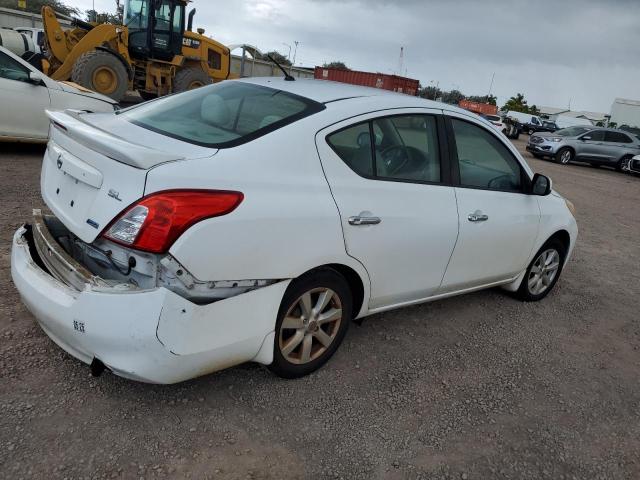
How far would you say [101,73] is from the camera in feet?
39.5

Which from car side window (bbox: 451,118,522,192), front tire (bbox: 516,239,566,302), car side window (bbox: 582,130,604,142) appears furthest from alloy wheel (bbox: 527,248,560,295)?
car side window (bbox: 582,130,604,142)

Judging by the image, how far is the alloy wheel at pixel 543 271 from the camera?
15.2ft

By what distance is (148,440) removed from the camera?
238 centimetres

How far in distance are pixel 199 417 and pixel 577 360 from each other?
9.10ft

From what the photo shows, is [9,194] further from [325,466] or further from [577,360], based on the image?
[577,360]

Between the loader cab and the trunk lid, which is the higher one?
the loader cab

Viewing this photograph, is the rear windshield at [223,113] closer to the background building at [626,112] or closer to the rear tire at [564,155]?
the rear tire at [564,155]

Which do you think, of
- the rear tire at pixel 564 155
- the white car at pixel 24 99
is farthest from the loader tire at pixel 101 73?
the rear tire at pixel 564 155

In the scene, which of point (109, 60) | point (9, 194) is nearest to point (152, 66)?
point (109, 60)

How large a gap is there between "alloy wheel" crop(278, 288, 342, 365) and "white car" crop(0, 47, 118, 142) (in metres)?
5.56

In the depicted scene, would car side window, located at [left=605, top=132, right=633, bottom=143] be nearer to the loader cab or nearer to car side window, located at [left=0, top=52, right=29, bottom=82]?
the loader cab

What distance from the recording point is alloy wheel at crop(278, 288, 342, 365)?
2787 mm

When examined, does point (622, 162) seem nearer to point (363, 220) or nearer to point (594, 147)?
point (594, 147)

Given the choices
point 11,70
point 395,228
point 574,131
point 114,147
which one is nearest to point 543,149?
point 574,131
